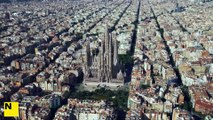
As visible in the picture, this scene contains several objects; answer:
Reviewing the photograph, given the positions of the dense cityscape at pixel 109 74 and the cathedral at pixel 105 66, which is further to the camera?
the cathedral at pixel 105 66

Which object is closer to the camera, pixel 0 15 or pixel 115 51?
pixel 115 51

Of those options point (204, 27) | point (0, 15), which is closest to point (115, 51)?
point (204, 27)

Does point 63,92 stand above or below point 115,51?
below

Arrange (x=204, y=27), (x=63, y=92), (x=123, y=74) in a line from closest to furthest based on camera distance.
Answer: (x=63, y=92), (x=123, y=74), (x=204, y=27)

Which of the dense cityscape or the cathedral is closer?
the dense cityscape

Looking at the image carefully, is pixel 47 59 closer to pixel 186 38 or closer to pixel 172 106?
pixel 172 106
